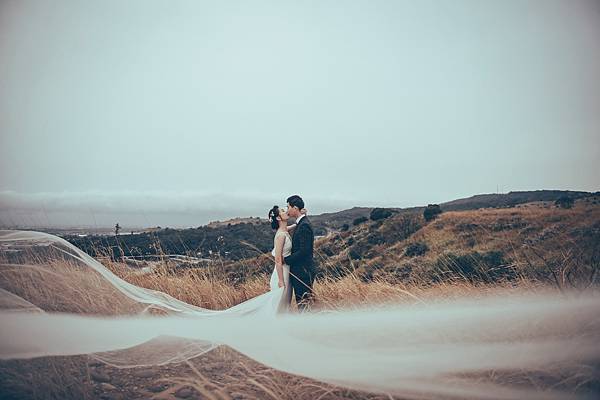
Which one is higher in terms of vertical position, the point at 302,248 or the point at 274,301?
the point at 302,248

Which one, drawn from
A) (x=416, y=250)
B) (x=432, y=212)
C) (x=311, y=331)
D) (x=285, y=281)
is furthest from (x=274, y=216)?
(x=432, y=212)

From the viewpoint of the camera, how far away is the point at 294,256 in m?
4.47

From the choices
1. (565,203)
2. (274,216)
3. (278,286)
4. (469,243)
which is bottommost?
(469,243)

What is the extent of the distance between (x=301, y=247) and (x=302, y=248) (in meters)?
0.02

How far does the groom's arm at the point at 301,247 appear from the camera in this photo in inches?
176

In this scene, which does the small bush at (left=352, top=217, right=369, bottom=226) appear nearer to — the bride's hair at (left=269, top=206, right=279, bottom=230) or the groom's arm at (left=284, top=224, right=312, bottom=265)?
the bride's hair at (left=269, top=206, right=279, bottom=230)

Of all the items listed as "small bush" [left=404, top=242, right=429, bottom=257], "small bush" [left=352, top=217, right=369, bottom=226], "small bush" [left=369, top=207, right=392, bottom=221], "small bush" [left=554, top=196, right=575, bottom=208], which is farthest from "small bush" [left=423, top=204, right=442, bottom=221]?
"small bush" [left=554, top=196, right=575, bottom=208]

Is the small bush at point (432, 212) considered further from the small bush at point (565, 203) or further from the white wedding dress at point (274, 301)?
the white wedding dress at point (274, 301)

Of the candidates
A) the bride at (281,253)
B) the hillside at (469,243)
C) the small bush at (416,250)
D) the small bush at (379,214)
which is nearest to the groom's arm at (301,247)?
the bride at (281,253)

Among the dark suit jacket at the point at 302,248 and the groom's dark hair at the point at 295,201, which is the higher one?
the groom's dark hair at the point at 295,201

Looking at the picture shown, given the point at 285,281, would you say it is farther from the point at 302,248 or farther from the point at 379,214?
the point at 379,214

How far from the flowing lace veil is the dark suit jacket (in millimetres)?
409

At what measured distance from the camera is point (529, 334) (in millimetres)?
2814

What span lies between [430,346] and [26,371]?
3040 millimetres
